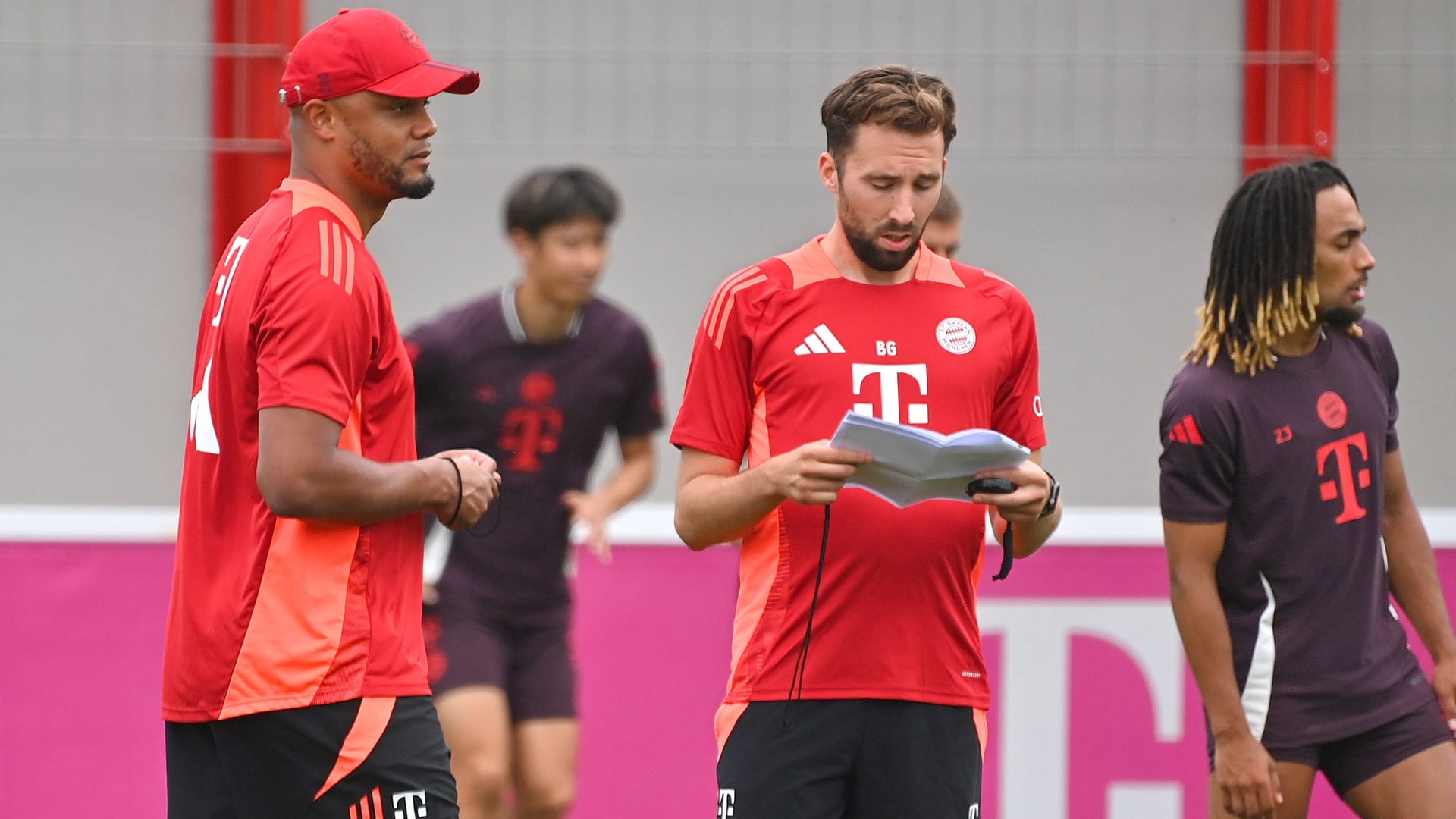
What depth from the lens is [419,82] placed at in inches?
119

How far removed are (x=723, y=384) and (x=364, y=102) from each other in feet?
2.80

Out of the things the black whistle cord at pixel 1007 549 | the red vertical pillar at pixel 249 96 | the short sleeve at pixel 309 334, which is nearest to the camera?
the short sleeve at pixel 309 334

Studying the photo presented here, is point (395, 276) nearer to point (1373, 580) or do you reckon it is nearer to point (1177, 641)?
point (1177, 641)

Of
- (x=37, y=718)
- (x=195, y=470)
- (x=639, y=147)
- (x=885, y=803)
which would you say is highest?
(x=639, y=147)

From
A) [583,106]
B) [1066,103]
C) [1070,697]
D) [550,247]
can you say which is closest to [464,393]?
[550,247]

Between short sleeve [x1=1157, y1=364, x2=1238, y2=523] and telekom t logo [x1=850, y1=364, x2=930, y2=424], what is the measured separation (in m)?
0.78

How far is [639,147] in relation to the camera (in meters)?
6.21

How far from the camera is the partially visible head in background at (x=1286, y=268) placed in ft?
12.2

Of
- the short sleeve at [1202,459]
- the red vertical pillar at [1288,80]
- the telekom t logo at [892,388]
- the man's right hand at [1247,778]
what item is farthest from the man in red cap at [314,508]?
the red vertical pillar at [1288,80]

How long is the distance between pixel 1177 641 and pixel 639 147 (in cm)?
258

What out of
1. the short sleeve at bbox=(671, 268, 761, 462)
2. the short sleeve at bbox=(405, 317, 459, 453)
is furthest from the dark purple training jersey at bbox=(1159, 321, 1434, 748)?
the short sleeve at bbox=(405, 317, 459, 453)

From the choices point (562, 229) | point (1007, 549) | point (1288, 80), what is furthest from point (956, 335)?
point (1288, 80)

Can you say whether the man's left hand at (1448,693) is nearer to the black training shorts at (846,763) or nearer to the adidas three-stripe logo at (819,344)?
the black training shorts at (846,763)

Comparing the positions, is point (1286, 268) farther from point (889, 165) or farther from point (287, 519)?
point (287, 519)
